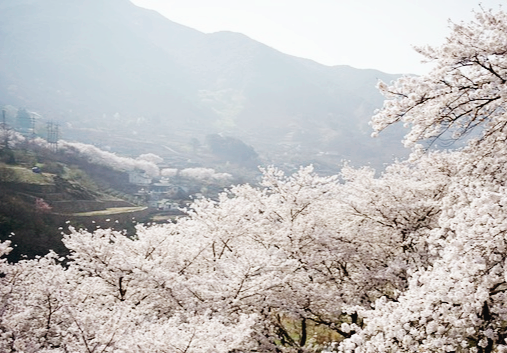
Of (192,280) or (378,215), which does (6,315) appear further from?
(378,215)

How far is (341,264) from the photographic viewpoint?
497 inches

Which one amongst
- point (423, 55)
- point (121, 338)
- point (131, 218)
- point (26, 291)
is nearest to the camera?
point (121, 338)

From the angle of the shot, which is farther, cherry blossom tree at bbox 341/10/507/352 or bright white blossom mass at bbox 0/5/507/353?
bright white blossom mass at bbox 0/5/507/353

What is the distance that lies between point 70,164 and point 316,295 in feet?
191

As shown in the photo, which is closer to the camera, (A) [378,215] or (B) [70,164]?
(A) [378,215]

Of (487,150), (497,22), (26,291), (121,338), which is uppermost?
(497,22)

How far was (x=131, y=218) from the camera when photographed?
4222cm

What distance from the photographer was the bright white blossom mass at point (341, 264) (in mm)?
5430

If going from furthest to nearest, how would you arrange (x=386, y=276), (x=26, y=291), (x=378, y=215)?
(x=378, y=215) < (x=386, y=276) < (x=26, y=291)

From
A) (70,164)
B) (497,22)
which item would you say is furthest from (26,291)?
(70,164)

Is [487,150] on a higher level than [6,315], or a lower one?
higher

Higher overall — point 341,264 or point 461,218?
point 461,218

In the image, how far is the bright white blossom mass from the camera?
5.43m

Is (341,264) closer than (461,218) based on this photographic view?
No
